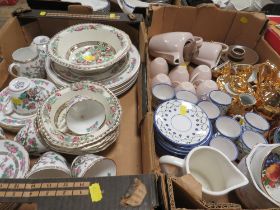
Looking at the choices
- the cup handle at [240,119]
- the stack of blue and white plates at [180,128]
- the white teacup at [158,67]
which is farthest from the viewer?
the white teacup at [158,67]

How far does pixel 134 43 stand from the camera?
3.10ft

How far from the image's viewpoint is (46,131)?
59 cm

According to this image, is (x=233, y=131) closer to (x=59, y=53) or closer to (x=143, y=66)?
(x=143, y=66)

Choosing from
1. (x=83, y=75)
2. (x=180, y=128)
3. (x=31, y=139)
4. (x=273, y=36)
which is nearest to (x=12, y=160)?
(x=31, y=139)

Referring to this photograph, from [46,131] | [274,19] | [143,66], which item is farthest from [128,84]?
[274,19]

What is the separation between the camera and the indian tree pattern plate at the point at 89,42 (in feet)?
2.61

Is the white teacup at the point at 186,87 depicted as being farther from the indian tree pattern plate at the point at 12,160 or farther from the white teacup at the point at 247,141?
the indian tree pattern plate at the point at 12,160

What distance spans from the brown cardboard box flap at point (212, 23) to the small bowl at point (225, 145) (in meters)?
0.51

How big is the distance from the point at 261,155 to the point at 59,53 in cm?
63

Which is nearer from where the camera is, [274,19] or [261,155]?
[261,155]

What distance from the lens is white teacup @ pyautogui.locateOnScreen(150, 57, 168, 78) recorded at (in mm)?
849

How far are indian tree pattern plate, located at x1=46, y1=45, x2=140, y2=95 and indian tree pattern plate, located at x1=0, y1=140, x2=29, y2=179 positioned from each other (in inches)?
8.6

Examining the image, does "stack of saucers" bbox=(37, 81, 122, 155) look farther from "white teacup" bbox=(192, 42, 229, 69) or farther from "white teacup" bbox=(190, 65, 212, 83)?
"white teacup" bbox=(192, 42, 229, 69)

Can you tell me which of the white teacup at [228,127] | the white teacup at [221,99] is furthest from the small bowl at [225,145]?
the white teacup at [221,99]
